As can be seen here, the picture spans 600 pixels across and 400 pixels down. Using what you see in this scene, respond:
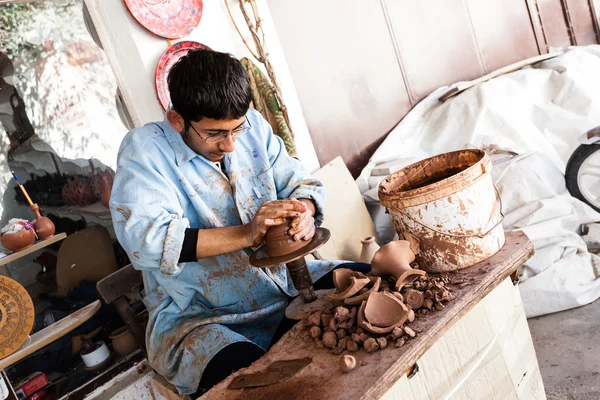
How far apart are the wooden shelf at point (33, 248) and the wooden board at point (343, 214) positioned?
6.08 ft

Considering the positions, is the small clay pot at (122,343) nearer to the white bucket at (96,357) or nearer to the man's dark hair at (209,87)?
the white bucket at (96,357)

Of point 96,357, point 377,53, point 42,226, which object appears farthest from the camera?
point 377,53

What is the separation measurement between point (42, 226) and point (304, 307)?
1.87 metres

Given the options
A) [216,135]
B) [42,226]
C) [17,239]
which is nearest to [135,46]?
[42,226]

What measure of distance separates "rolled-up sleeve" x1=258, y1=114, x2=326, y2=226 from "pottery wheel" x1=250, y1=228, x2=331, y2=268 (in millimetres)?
307

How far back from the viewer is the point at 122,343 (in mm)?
3244

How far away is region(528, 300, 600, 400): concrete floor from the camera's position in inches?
99.7

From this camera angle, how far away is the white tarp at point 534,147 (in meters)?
3.27

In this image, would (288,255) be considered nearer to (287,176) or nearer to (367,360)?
(367,360)

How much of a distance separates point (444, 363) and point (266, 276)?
872mm

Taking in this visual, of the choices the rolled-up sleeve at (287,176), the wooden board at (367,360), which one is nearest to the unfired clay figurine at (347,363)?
the wooden board at (367,360)

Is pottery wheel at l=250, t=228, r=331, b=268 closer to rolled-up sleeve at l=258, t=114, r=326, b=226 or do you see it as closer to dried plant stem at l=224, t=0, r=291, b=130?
rolled-up sleeve at l=258, t=114, r=326, b=226

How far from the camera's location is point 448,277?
80.0 inches

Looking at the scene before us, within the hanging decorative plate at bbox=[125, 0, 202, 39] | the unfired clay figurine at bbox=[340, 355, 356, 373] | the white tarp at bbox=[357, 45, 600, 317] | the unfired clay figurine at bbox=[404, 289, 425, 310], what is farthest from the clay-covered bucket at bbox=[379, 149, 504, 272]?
the hanging decorative plate at bbox=[125, 0, 202, 39]
